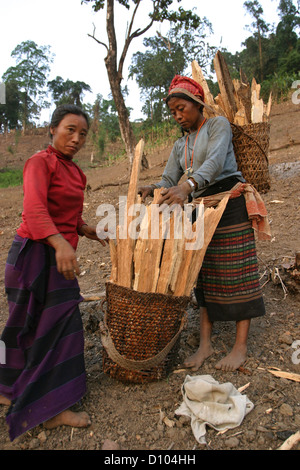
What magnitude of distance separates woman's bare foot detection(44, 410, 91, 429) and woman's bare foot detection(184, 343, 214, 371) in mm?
662

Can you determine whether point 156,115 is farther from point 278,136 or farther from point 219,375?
point 219,375

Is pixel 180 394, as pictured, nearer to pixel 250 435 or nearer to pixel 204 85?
pixel 250 435

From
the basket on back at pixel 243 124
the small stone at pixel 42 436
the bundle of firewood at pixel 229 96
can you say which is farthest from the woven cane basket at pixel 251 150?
the small stone at pixel 42 436

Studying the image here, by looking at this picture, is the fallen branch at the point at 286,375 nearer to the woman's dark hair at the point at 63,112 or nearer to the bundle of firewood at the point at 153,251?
the bundle of firewood at the point at 153,251

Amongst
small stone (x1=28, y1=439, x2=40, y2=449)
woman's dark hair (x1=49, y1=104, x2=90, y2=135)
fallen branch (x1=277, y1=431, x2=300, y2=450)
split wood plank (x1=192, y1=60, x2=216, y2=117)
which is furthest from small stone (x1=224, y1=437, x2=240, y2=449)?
split wood plank (x1=192, y1=60, x2=216, y2=117)

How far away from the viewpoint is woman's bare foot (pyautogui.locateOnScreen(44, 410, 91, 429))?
1702mm

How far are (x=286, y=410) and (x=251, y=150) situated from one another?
4.85 ft

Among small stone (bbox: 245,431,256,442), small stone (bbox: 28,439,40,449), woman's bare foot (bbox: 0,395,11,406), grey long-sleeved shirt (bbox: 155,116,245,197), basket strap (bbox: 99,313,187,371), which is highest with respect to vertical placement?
grey long-sleeved shirt (bbox: 155,116,245,197)

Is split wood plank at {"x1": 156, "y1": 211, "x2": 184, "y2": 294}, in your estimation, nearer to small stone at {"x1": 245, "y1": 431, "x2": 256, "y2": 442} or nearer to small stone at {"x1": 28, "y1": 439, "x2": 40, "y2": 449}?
small stone at {"x1": 245, "y1": 431, "x2": 256, "y2": 442}

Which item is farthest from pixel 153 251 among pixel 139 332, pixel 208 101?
pixel 208 101

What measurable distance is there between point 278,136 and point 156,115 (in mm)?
12750

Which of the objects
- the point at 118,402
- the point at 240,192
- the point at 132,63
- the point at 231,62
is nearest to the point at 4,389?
the point at 118,402

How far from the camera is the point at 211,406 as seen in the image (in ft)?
5.56

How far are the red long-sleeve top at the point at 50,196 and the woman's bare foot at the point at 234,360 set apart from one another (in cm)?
109
